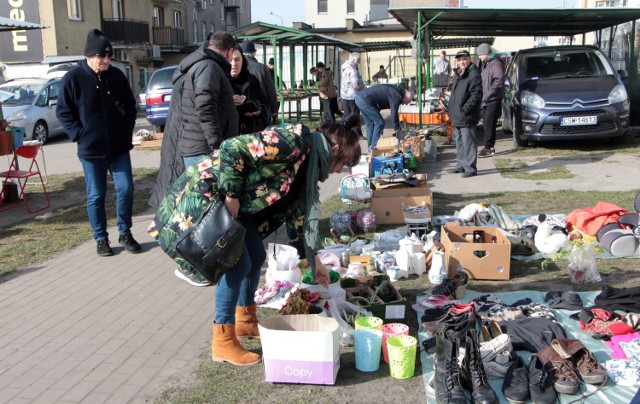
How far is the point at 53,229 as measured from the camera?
308 inches

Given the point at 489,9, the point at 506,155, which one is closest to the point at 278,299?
the point at 506,155

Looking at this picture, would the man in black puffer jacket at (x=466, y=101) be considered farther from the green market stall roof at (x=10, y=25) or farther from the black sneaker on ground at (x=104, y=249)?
the green market stall roof at (x=10, y=25)

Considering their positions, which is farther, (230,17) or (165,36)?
(230,17)

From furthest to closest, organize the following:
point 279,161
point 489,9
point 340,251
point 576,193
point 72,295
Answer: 1. point 489,9
2. point 576,193
3. point 340,251
4. point 72,295
5. point 279,161

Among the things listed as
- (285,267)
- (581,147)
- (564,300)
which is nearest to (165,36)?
(581,147)

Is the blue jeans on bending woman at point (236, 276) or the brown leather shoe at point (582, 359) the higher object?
the blue jeans on bending woman at point (236, 276)

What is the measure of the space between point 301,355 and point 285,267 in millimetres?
1694

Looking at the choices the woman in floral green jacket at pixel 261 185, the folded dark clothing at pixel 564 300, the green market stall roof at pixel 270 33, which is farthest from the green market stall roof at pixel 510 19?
the woman in floral green jacket at pixel 261 185

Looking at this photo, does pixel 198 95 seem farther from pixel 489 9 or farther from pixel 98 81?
pixel 489 9

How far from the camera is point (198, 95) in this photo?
5.11 meters

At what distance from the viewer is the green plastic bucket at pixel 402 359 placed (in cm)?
382

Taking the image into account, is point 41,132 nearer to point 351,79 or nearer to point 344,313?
point 351,79

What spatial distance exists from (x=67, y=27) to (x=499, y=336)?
A: 31258 millimetres

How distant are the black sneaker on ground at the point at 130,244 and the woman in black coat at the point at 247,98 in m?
1.64
